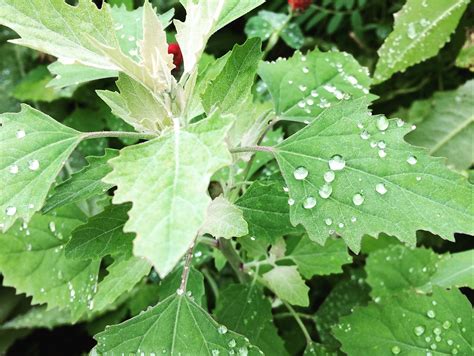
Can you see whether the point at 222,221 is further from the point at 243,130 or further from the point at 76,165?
the point at 76,165

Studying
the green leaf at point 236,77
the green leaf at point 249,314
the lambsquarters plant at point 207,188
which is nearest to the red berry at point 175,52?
the lambsquarters plant at point 207,188

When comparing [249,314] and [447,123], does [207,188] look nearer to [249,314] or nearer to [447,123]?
[249,314]

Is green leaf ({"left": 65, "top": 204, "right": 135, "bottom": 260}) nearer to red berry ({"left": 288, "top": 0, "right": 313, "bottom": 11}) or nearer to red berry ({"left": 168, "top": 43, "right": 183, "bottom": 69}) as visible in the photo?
red berry ({"left": 168, "top": 43, "right": 183, "bottom": 69})

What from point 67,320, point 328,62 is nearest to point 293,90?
point 328,62

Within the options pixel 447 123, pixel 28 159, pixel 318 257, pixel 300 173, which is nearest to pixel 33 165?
pixel 28 159

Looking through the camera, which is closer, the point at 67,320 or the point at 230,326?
the point at 230,326

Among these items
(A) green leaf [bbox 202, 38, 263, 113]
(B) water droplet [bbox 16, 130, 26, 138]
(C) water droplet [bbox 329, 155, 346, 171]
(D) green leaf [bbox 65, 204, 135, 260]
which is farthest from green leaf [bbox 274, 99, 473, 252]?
(B) water droplet [bbox 16, 130, 26, 138]
